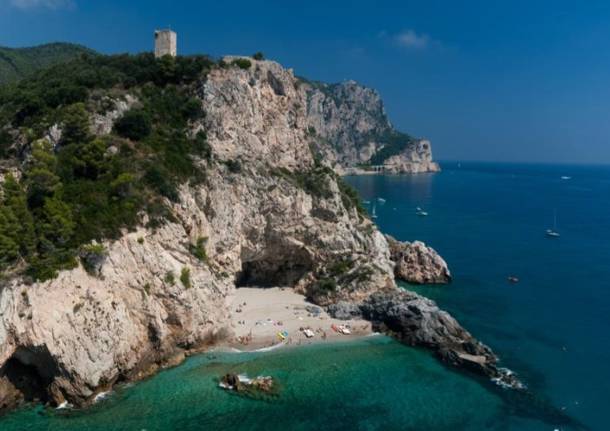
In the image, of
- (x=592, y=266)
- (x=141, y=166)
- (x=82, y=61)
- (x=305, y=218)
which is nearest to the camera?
(x=141, y=166)

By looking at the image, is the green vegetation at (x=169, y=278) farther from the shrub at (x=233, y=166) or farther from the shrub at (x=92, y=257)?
the shrub at (x=233, y=166)

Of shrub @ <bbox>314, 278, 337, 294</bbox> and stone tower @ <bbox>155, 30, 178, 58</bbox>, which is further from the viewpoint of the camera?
stone tower @ <bbox>155, 30, 178, 58</bbox>

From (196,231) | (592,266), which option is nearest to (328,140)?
(592,266)

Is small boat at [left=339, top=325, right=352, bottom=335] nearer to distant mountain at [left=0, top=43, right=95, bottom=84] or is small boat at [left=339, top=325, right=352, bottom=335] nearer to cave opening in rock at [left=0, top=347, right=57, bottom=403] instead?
cave opening in rock at [left=0, top=347, right=57, bottom=403]

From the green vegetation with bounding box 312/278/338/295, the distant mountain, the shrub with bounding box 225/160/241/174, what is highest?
the distant mountain

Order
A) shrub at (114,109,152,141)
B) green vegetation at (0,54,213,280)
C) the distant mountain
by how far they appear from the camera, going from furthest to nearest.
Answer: the distant mountain < shrub at (114,109,152,141) < green vegetation at (0,54,213,280)

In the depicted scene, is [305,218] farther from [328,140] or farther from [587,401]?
[328,140]

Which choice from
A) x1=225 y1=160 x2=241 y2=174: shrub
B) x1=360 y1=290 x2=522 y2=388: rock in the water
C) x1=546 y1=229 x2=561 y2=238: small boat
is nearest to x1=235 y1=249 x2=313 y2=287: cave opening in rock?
x1=360 y1=290 x2=522 y2=388: rock in the water
